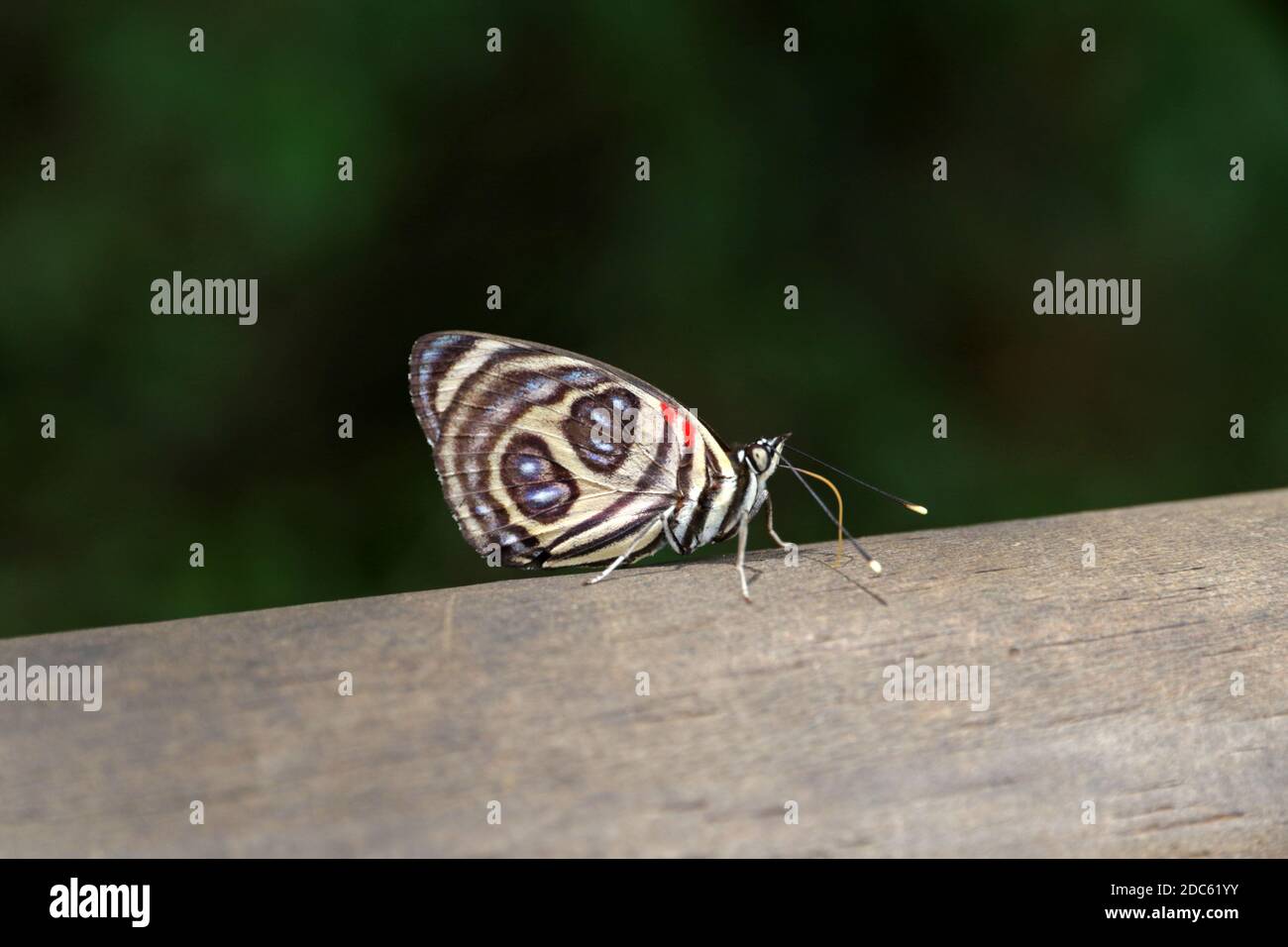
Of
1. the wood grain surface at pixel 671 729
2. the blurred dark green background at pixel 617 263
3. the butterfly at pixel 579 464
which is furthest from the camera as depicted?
the blurred dark green background at pixel 617 263

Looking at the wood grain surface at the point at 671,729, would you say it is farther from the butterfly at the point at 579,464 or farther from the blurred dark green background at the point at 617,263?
the blurred dark green background at the point at 617,263

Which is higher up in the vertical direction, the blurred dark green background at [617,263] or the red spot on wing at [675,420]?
the blurred dark green background at [617,263]

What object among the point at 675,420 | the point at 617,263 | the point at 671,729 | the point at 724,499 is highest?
the point at 617,263

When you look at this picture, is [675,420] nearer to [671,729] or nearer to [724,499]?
[724,499]

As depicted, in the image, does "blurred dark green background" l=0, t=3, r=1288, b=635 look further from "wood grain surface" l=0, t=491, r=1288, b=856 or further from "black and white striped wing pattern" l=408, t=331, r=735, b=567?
"wood grain surface" l=0, t=491, r=1288, b=856

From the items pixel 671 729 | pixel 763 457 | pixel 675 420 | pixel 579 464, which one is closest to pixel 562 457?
pixel 579 464

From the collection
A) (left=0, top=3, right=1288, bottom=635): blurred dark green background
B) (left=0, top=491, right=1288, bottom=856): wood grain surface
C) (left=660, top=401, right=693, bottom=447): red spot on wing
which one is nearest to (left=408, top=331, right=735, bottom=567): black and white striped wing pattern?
(left=660, top=401, right=693, bottom=447): red spot on wing

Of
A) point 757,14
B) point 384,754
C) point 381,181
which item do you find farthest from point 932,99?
point 384,754

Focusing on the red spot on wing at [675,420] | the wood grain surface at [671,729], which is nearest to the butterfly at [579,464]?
the red spot on wing at [675,420]
